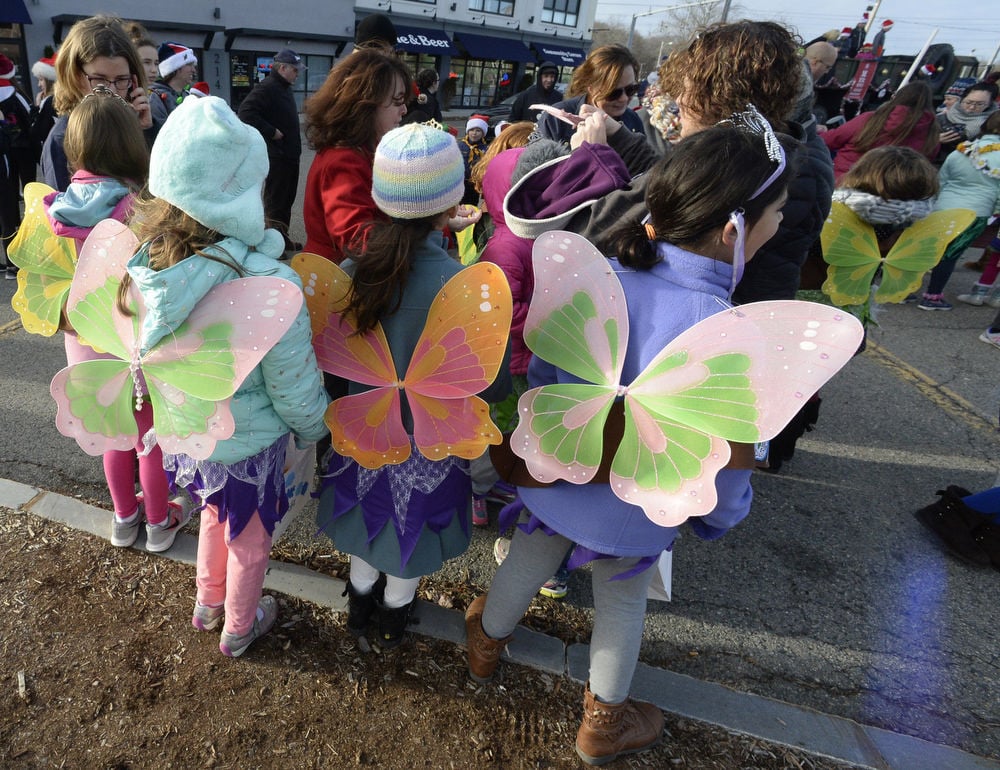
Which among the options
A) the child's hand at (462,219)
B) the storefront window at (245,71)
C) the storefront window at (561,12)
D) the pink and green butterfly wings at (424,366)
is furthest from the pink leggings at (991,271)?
the storefront window at (561,12)

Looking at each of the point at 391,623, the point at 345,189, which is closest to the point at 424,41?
the point at 345,189

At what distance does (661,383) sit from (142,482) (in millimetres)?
1852

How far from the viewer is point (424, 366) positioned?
154 cm

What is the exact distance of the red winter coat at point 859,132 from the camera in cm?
437

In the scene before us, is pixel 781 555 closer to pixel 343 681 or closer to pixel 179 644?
pixel 343 681

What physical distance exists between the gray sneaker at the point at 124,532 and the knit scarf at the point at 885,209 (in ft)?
10.8

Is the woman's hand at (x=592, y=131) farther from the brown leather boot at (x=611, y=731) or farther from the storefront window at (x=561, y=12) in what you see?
the storefront window at (x=561, y=12)

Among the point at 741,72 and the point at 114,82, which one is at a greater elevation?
the point at 741,72

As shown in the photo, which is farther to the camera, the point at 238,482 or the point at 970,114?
the point at 970,114

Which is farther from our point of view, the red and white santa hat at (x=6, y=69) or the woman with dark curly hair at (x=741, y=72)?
the red and white santa hat at (x=6, y=69)

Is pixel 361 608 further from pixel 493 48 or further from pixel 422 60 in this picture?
pixel 493 48

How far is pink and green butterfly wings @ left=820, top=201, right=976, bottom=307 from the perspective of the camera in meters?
2.66

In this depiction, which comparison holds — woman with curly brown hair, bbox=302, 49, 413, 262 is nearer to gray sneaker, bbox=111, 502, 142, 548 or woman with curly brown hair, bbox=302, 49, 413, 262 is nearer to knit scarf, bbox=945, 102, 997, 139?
gray sneaker, bbox=111, 502, 142, 548

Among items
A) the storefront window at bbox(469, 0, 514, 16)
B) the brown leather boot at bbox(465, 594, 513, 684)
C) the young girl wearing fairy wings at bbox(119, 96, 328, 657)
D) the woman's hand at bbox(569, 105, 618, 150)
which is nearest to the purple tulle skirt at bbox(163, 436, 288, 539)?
the young girl wearing fairy wings at bbox(119, 96, 328, 657)
